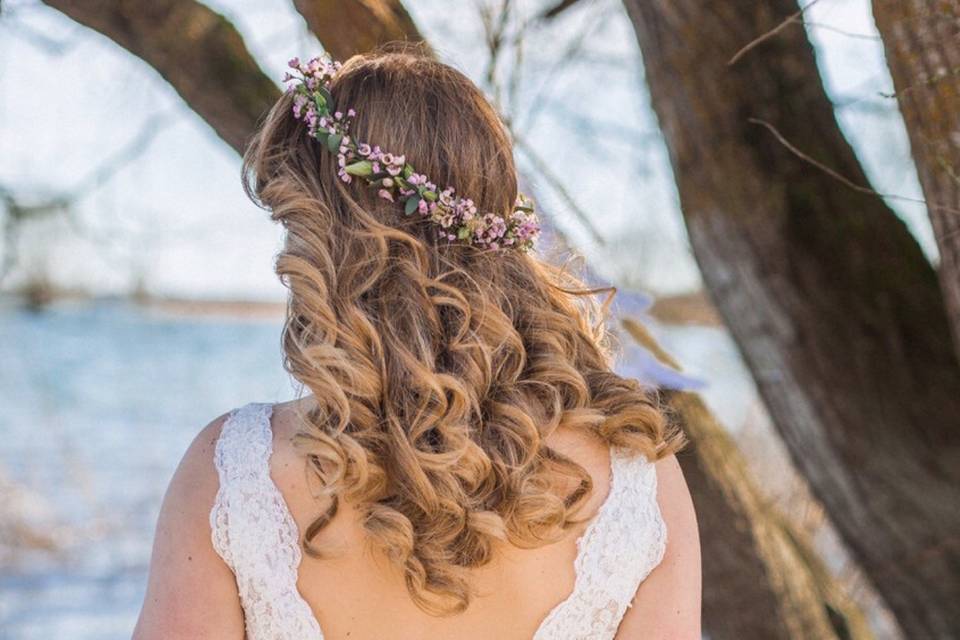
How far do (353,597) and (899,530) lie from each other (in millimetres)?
1792

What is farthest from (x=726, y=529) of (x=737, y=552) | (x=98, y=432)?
(x=98, y=432)

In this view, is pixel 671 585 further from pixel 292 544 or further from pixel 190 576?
pixel 190 576

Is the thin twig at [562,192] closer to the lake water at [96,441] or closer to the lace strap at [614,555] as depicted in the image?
the lake water at [96,441]

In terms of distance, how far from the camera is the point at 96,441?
12.3m

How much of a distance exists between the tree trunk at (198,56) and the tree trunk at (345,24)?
32 centimetres

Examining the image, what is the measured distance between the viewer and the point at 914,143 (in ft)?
6.45

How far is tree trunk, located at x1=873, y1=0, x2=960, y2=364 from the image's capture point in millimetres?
1835

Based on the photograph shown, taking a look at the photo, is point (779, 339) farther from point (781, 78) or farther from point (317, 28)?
point (317, 28)

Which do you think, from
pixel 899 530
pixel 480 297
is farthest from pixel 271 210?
pixel 899 530

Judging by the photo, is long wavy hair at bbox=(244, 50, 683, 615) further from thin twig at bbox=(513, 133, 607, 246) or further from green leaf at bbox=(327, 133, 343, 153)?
thin twig at bbox=(513, 133, 607, 246)

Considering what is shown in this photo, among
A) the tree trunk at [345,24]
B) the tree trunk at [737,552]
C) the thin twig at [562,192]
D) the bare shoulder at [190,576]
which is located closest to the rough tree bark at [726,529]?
the tree trunk at [737,552]

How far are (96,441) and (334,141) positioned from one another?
38.0 feet

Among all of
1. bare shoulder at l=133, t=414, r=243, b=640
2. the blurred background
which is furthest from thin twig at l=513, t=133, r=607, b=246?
bare shoulder at l=133, t=414, r=243, b=640

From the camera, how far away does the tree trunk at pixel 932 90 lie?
1.83 metres
